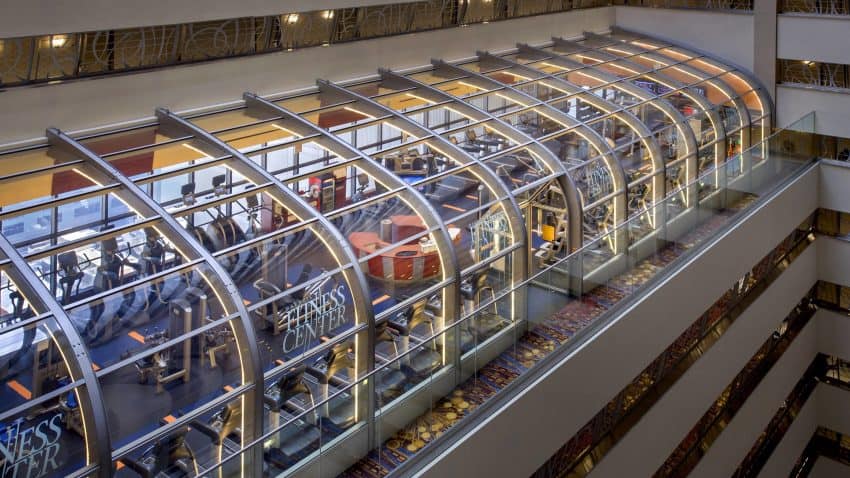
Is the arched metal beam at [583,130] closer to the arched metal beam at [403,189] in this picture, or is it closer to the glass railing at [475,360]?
the glass railing at [475,360]

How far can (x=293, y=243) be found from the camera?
10977mm

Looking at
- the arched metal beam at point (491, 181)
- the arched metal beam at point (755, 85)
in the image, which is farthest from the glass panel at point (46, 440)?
the arched metal beam at point (755, 85)

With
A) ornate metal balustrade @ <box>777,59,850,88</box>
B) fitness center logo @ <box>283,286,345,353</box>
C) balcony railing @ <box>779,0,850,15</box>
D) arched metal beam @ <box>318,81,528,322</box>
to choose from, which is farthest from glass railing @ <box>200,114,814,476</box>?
balcony railing @ <box>779,0,850,15</box>

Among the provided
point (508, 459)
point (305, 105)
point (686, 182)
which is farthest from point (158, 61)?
point (686, 182)

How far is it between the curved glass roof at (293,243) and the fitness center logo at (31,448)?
0.05 metres

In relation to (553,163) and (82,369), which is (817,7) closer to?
(553,163)

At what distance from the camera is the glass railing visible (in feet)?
31.0

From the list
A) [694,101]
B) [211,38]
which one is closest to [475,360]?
[211,38]

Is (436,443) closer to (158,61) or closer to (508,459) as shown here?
(508,459)

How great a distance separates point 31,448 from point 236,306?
2.40m

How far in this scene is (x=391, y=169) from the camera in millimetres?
12766

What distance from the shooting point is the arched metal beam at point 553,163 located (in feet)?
45.1

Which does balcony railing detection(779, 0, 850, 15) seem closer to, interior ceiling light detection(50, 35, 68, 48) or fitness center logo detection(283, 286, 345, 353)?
fitness center logo detection(283, 286, 345, 353)

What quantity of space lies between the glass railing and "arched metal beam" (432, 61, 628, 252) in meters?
0.35
